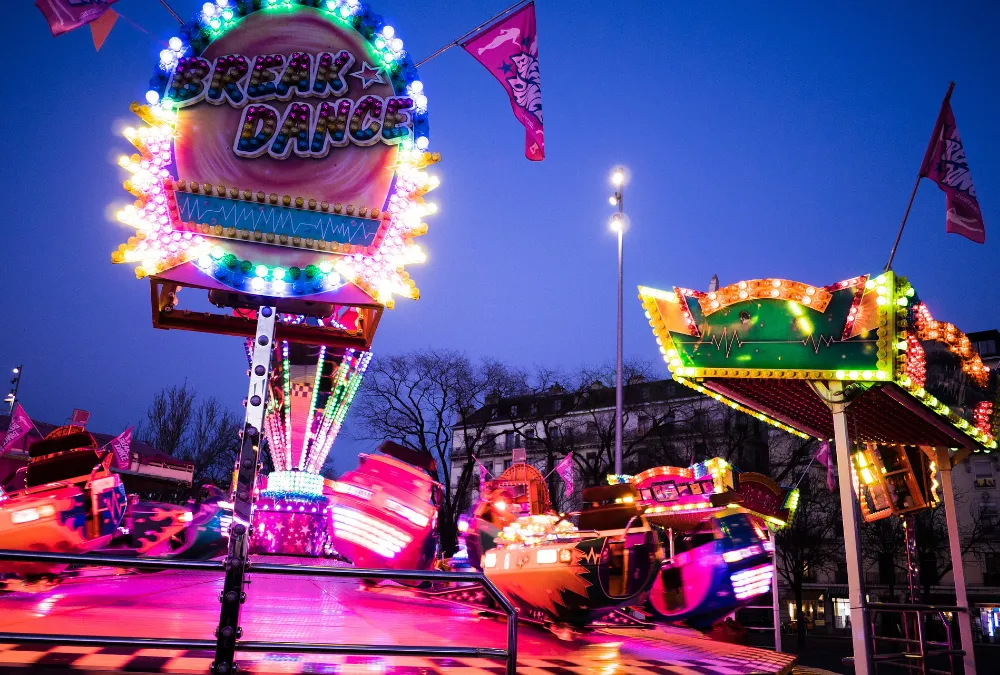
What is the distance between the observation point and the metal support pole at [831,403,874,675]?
7.05 metres

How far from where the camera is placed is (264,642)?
3848 millimetres

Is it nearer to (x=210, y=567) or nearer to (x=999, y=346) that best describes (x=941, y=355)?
(x=210, y=567)

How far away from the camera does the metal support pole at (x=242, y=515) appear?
382 centimetres

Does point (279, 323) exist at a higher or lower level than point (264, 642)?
higher

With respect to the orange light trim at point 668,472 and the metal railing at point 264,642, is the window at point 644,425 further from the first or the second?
the metal railing at point 264,642

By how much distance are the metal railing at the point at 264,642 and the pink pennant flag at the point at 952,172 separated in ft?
28.7

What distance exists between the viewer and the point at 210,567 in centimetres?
393

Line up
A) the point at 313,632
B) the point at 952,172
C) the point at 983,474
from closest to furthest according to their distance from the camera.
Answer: the point at 313,632, the point at 952,172, the point at 983,474

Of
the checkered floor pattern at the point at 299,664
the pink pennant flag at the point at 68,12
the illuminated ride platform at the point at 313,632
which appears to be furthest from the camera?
the pink pennant flag at the point at 68,12

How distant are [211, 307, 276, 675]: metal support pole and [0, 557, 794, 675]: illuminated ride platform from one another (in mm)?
745

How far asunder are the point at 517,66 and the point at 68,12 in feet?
15.7

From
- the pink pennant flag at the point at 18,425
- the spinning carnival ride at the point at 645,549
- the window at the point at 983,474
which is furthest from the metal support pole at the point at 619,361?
the window at the point at 983,474

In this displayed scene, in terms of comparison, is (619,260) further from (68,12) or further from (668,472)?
(68,12)

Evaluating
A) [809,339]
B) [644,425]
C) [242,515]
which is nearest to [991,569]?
[644,425]
